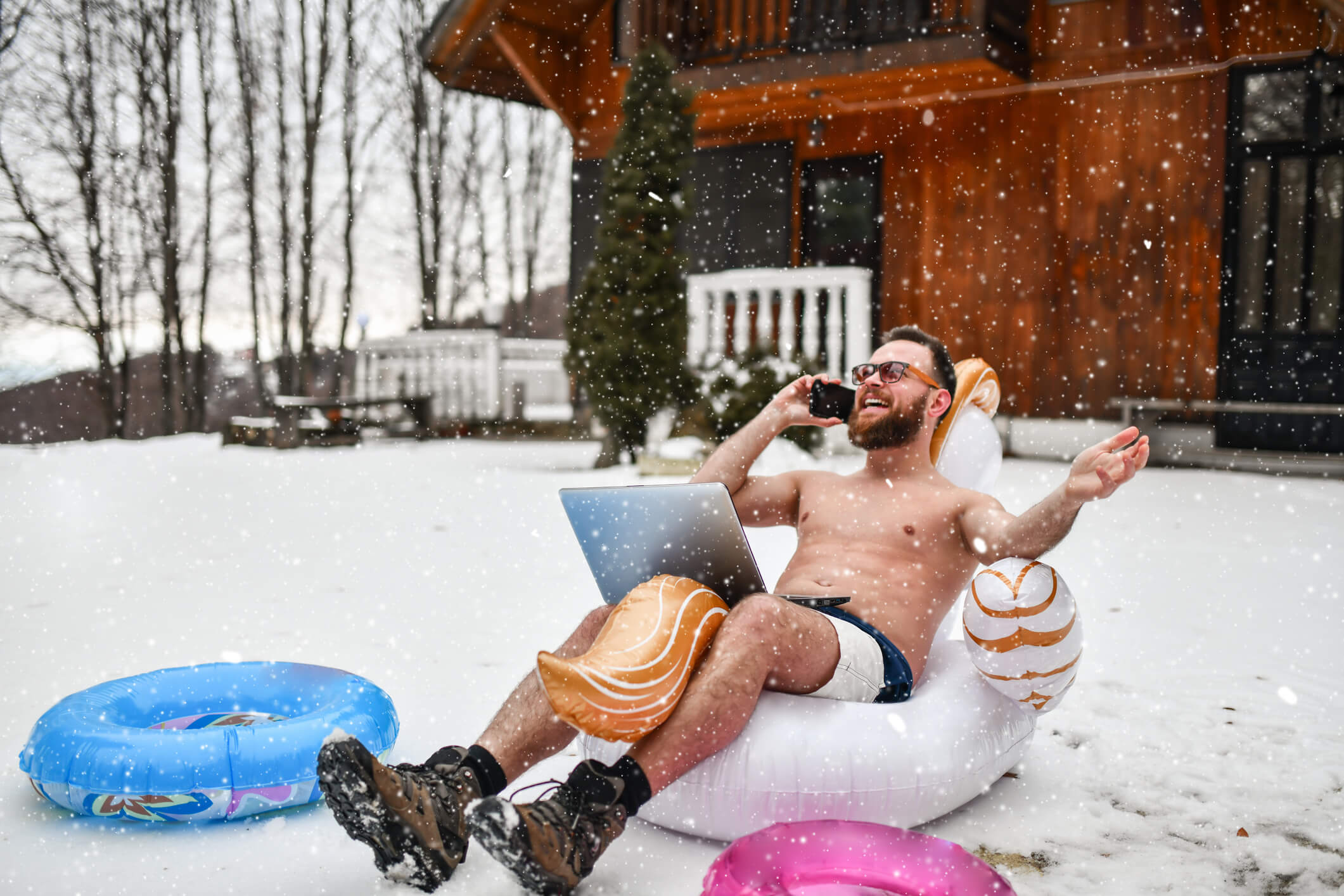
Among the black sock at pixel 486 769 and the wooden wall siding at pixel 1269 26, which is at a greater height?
the wooden wall siding at pixel 1269 26

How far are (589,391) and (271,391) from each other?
1346 cm

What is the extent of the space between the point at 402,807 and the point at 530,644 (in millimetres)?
2077

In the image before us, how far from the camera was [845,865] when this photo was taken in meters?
1.91

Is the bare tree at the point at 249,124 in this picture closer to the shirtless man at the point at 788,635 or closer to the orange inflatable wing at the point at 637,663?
the shirtless man at the point at 788,635

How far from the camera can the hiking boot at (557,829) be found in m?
1.77

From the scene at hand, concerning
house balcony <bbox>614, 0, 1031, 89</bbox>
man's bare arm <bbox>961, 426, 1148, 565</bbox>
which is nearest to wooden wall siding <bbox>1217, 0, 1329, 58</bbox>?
house balcony <bbox>614, 0, 1031, 89</bbox>

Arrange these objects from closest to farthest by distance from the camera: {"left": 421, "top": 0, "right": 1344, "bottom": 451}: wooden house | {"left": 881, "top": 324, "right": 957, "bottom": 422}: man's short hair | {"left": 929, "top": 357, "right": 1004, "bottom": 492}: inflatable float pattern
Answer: {"left": 881, "top": 324, "right": 957, "bottom": 422}: man's short hair, {"left": 929, "top": 357, "right": 1004, "bottom": 492}: inflatable float pattern, {"left": 421, "top": 0, "right": 1344, "bottom": 451}: wooden house

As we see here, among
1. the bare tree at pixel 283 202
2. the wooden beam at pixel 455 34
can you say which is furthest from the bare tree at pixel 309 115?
the wooden beam at pixel 455 34

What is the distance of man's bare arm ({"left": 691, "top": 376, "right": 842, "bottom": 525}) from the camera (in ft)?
9.22

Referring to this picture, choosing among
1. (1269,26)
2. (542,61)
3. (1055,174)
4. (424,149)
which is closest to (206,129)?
(424,149)

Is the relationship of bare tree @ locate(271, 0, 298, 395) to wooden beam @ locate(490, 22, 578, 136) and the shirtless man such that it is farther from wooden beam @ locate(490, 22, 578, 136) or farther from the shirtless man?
the shirtless man

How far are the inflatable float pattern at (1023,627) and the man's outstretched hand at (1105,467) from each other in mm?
223

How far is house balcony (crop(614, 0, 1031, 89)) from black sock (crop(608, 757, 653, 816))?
27.7 feet

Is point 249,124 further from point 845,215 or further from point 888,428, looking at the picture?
point 888,428
